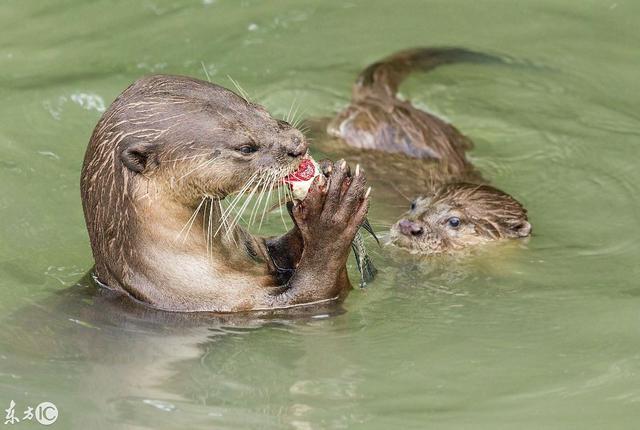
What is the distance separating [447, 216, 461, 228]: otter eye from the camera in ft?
19.5

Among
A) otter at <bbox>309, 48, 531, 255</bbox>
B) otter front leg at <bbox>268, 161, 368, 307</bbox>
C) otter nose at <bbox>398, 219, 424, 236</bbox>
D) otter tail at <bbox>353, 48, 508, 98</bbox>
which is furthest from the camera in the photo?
otter tail at <bbox>353, 48, 508, 98</bbox>

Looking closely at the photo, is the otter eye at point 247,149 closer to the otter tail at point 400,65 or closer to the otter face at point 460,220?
the otter face at point 460,220

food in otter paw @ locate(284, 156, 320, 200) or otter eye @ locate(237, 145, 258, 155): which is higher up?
otter eye @ locate(237, 145, 258, 155)

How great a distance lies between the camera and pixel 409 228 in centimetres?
572

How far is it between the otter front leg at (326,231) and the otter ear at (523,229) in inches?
55.3

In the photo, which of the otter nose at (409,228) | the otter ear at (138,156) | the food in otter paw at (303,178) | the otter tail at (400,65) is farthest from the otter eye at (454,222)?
the otter ear at (138,156)

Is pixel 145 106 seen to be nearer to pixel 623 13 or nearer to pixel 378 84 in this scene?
pixel 378 84

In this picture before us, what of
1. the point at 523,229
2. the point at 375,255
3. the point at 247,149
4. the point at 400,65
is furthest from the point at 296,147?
the point at 400,65

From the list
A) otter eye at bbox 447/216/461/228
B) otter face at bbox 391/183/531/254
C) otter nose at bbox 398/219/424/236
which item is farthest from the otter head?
otter eye at bbox 447/216/461/228

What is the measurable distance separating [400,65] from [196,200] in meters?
2.67

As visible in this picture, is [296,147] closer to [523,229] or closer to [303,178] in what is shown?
[303,178]

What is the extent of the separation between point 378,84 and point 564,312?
218 centimetres

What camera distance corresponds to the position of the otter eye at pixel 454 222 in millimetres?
5941

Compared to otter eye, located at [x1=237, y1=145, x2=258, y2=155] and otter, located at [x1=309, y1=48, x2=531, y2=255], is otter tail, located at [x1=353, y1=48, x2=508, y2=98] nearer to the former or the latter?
otter, located at [x1=309, y1=48, x2=531, y2=255]
